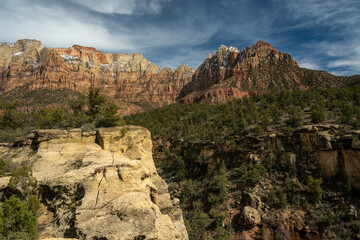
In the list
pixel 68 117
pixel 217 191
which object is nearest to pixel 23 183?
pixel 68 117

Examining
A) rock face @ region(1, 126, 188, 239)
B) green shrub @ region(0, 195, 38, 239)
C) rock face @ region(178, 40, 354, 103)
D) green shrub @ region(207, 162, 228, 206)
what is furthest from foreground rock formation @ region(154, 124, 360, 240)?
rock face @ region(178, 40, 354, 103)

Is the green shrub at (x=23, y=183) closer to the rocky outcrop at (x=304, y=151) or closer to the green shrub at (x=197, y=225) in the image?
the green shrub at (x=197, y=225)

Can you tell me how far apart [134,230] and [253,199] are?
77.4 ft

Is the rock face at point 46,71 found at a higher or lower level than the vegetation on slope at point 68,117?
higher

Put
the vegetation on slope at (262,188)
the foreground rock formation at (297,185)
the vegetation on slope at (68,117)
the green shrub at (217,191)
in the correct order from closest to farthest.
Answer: the vegetation on slope at (68,117) < the foreground rock formation at (297,185) < the vegetation on slope at (262,188) < the green shrub at (217,191)

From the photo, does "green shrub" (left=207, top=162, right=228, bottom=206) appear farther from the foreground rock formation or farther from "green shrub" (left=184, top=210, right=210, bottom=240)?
"green shrub" (left=184, top=210, right=210, bottom=240)

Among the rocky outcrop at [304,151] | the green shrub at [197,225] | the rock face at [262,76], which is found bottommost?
the green shrub at [197,225]

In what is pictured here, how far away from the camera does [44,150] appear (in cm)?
1319

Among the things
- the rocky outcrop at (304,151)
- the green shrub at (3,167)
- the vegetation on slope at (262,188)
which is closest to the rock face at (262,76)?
the vegetation on slope at (262,188)

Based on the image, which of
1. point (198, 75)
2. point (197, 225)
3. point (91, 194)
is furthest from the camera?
point (198, 75)

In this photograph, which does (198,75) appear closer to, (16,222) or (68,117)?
(68,117)

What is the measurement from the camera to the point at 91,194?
26.3 ft

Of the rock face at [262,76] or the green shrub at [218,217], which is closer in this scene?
the green shrub at [218,217]

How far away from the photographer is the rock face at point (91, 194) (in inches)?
264
